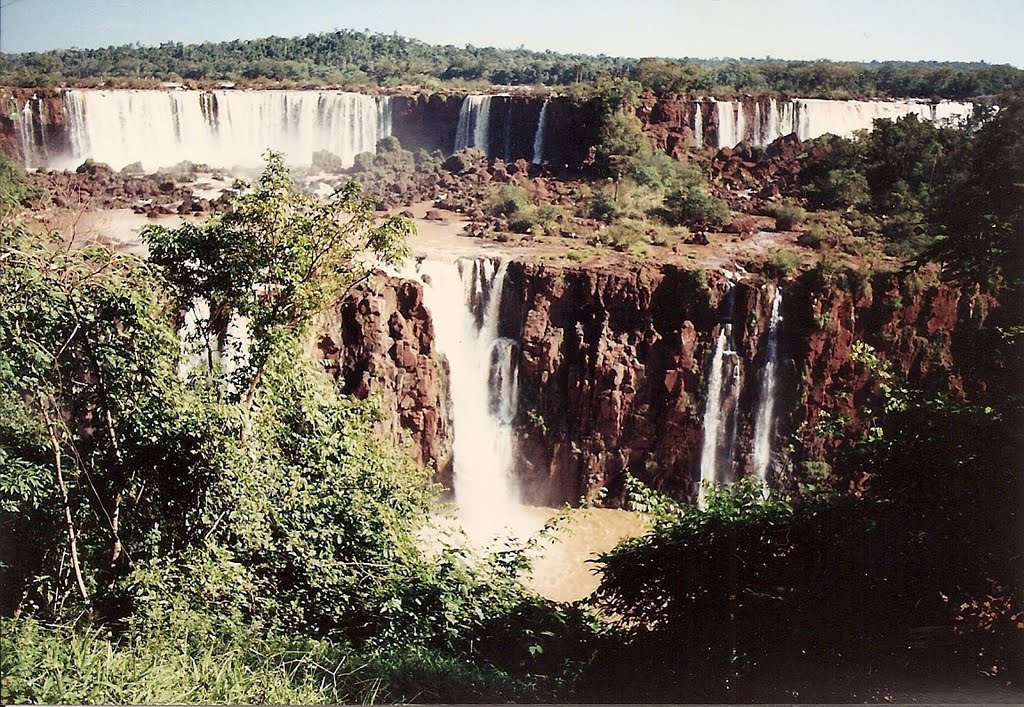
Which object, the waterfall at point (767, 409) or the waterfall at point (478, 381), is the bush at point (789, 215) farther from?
the waterfall at point (478, 381)

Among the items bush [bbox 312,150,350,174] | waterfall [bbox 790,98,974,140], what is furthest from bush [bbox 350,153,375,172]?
waterfall [bbox 790,98,974,140]

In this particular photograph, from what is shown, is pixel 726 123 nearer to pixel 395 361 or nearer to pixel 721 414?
pixel 721 414

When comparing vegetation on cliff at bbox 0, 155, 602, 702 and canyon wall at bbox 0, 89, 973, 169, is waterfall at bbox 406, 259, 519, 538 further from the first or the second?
canyon wall at bbox 0, 89, 973, 169

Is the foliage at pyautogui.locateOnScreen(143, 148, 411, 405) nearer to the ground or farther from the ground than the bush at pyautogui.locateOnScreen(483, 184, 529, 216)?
nearer to the ground

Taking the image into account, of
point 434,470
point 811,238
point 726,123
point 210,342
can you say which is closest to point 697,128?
point 726,123

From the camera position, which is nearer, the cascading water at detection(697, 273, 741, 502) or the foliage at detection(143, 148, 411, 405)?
the foliage at detection(143, 148, 411, 405)

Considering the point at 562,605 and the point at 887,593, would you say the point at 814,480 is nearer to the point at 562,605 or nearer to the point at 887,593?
the point at 887,593

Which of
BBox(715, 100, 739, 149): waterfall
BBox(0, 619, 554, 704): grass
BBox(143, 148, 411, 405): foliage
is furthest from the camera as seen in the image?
BBox(715, 100, 739, 149): waterfall
